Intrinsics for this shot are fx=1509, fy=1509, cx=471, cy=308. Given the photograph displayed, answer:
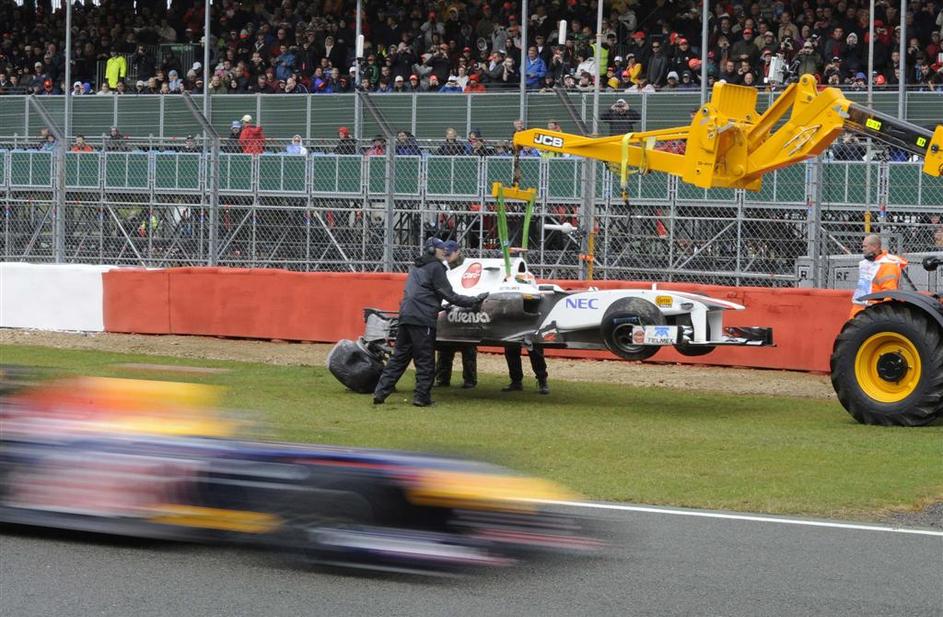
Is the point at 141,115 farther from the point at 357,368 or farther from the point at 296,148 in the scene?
the point at 357,368

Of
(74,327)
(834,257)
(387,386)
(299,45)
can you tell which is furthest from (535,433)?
(299,45)

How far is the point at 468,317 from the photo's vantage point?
573 inches

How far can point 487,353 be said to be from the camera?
1925 centimetres

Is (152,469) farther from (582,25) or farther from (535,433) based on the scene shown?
(582,25)

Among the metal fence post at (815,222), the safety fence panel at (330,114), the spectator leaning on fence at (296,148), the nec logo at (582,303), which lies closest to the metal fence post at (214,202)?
the spectator leaning on fence at (296,148)

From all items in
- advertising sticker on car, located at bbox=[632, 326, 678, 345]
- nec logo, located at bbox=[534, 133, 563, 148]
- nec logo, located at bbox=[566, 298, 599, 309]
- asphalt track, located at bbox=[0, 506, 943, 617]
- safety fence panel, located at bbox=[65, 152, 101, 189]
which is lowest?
asphalt track, located at bbox=[0, 506, 943, 617]

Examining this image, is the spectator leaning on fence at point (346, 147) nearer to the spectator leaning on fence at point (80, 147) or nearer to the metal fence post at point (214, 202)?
the metal fence post at point (214, 202)

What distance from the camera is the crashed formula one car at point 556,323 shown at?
13.7 metres

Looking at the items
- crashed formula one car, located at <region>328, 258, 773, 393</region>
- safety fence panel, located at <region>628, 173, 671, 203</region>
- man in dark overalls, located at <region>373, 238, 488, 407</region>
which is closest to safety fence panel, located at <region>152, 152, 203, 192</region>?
safety fence panel, located at <region>628, 173, 671, 203</region>

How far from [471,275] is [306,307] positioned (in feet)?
16.2

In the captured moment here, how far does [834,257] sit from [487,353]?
176 inches

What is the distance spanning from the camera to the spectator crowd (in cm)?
2395

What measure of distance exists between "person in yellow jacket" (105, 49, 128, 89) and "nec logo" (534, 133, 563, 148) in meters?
17.4

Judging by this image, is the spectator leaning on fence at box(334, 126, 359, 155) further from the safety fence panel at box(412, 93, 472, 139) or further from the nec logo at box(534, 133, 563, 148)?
the nec logo at box(534, 133, 563, 148)
